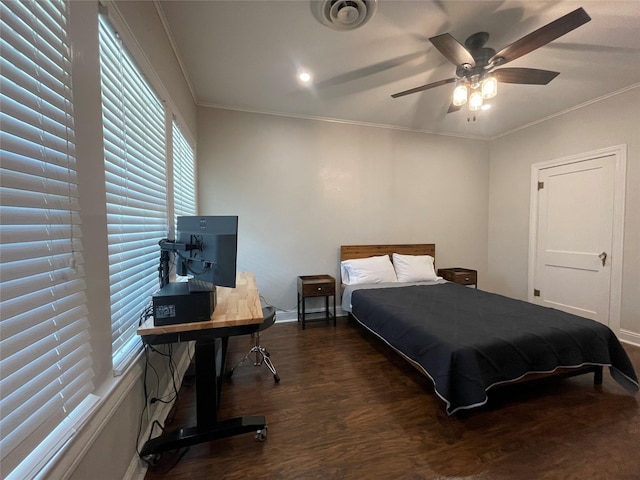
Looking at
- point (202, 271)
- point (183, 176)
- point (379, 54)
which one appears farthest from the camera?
point (183, 176)

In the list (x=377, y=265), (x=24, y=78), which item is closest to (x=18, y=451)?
(x=24, y=78)

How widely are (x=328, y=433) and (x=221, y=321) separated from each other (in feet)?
3.31

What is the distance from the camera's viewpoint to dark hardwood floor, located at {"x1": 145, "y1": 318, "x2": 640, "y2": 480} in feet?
4.52

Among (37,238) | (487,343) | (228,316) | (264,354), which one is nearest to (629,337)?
(487,343)

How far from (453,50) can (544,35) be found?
506mm

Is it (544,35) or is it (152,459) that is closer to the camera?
(152,459)

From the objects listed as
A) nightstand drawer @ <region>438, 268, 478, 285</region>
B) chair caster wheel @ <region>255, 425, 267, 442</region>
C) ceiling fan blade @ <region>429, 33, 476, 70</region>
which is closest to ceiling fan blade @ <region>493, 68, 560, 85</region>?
ceiling fan blade @ <region>429, 33, 476, 70</region>

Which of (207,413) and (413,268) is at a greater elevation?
(413,268)

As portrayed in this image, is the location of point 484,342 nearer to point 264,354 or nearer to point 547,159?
point 264,354

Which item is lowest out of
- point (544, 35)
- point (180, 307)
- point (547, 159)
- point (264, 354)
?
point (264, 354)

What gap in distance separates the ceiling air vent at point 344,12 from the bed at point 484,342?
2304mm

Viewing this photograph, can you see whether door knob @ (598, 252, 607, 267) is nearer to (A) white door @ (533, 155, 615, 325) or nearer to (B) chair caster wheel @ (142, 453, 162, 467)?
(A) white door @ (533, 155, 615, 325)

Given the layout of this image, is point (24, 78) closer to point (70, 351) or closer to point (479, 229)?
point (70, 351)

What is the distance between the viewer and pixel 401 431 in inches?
64.2
